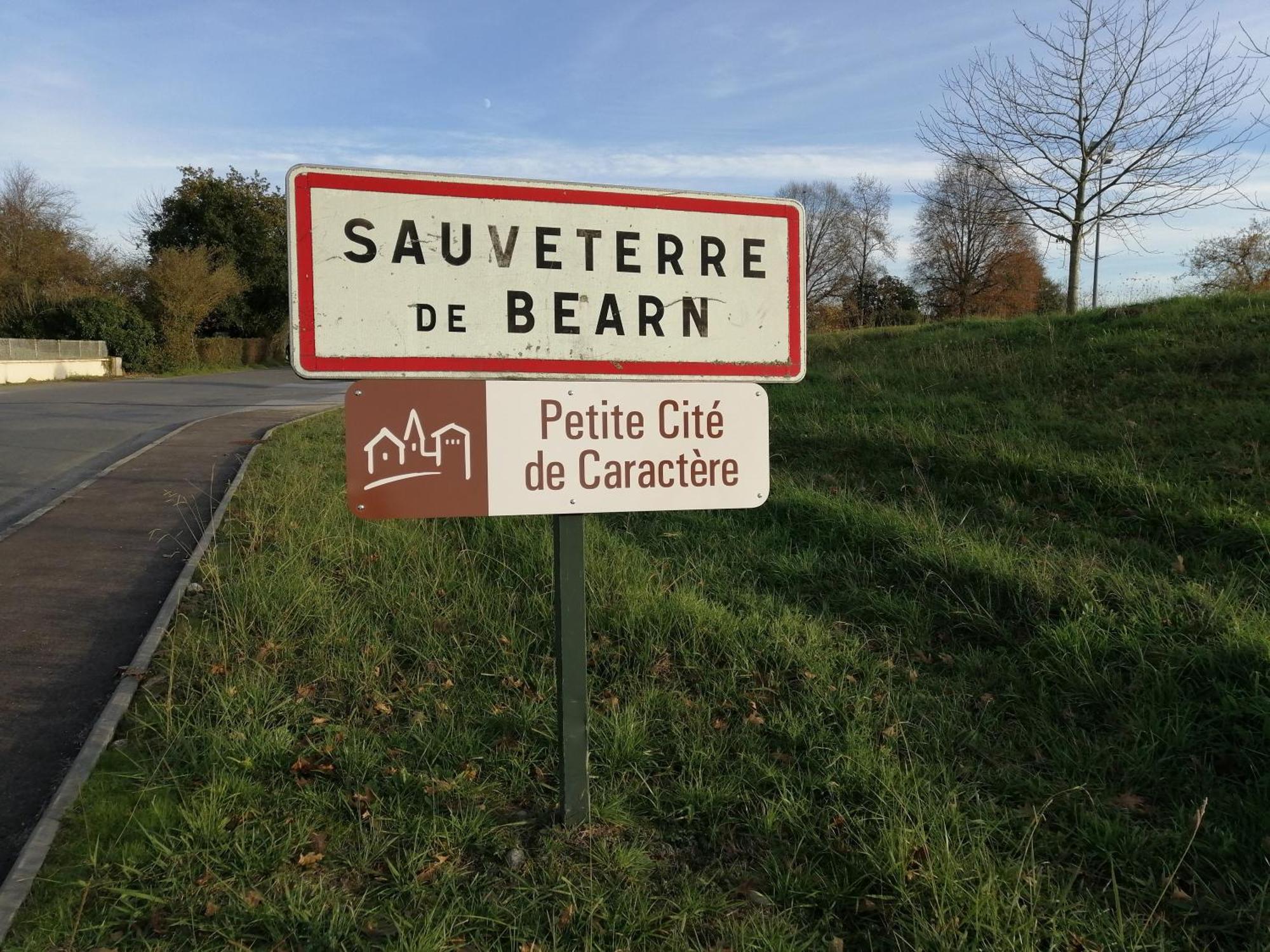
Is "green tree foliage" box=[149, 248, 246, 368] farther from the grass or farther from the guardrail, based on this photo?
the grass

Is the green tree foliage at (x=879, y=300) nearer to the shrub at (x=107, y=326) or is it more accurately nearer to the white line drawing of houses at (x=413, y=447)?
the shrub at (x=107, y=326)

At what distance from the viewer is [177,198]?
41719mm

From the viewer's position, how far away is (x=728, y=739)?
3143 millimetres

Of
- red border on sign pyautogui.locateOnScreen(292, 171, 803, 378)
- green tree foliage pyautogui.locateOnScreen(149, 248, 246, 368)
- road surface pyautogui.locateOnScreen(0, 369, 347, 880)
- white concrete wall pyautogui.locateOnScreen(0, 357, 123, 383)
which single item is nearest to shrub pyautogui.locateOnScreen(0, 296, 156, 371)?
white concrete wall pyautogui.locateOnScreen(0, 357, 123, 383)

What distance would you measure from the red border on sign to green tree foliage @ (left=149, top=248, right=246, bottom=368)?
3758cm

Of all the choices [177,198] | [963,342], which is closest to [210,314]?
[177,198]

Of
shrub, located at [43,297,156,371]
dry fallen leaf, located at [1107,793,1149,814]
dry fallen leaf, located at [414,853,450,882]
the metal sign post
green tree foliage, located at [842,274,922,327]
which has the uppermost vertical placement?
green tree foliage, located at [842,274,922,327]

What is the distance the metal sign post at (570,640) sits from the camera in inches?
99.6

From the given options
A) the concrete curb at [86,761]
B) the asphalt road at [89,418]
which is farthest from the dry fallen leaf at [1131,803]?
the asphalt road at [89,418]

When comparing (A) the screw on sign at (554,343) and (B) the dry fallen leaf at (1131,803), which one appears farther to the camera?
(B) the dry fallen leaf at (1131,803)

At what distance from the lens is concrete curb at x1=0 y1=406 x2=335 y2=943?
7.66ft

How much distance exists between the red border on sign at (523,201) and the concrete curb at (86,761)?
170 centimetres

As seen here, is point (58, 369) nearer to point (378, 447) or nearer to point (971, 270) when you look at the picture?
point (378, 447)

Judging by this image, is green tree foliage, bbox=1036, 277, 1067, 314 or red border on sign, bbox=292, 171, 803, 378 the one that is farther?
green tree foliage, bbox=1036, 277, 1067, 314
